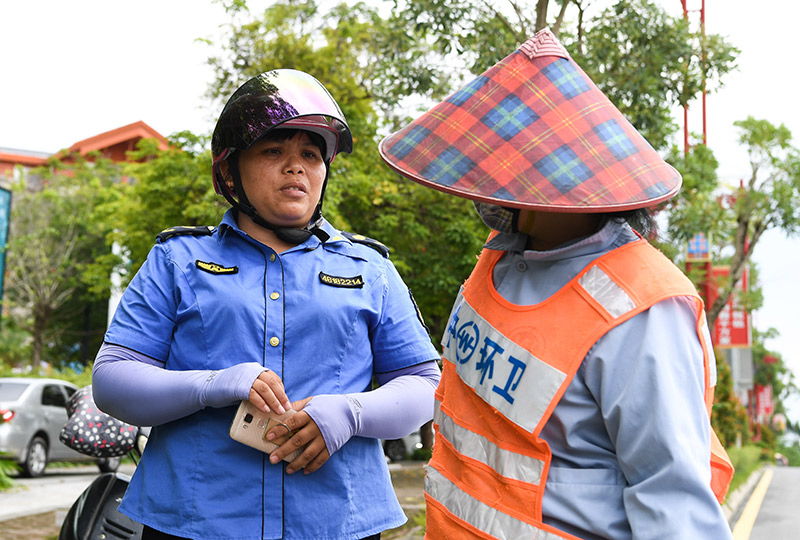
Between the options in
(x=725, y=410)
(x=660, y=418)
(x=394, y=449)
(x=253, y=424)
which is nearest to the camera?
(x=660, y=418)

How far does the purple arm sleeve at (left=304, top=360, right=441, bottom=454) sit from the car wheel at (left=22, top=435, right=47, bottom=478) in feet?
39.8

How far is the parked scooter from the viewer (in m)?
3.24

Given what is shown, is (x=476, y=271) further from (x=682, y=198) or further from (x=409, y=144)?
(x=682, y=198)

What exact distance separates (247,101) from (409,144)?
0.69 metres

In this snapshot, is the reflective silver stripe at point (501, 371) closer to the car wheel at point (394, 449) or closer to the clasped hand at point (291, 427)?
the clasped hand at point (291, 427)

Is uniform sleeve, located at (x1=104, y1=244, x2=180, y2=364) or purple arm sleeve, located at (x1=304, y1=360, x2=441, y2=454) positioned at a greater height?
uniform sleeve, located at (x1=104, y1=244, x2=180, y2=364)

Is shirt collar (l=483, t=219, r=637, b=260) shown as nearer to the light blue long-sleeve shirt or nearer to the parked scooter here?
the light blue long-sleeve shirt

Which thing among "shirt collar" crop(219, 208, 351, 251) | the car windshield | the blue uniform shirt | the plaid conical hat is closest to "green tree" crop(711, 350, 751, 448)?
the car windshield

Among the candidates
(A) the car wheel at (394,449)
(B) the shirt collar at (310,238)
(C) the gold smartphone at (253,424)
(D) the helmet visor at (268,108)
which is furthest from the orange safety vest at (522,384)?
(A) the car wheel at (394,449)

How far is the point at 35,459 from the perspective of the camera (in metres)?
12.9

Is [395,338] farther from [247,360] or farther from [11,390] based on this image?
[11,390]

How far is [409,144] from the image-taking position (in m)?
1.61

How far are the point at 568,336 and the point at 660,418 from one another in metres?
0.21

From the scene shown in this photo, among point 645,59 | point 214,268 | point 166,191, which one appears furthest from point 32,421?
point 214,268
